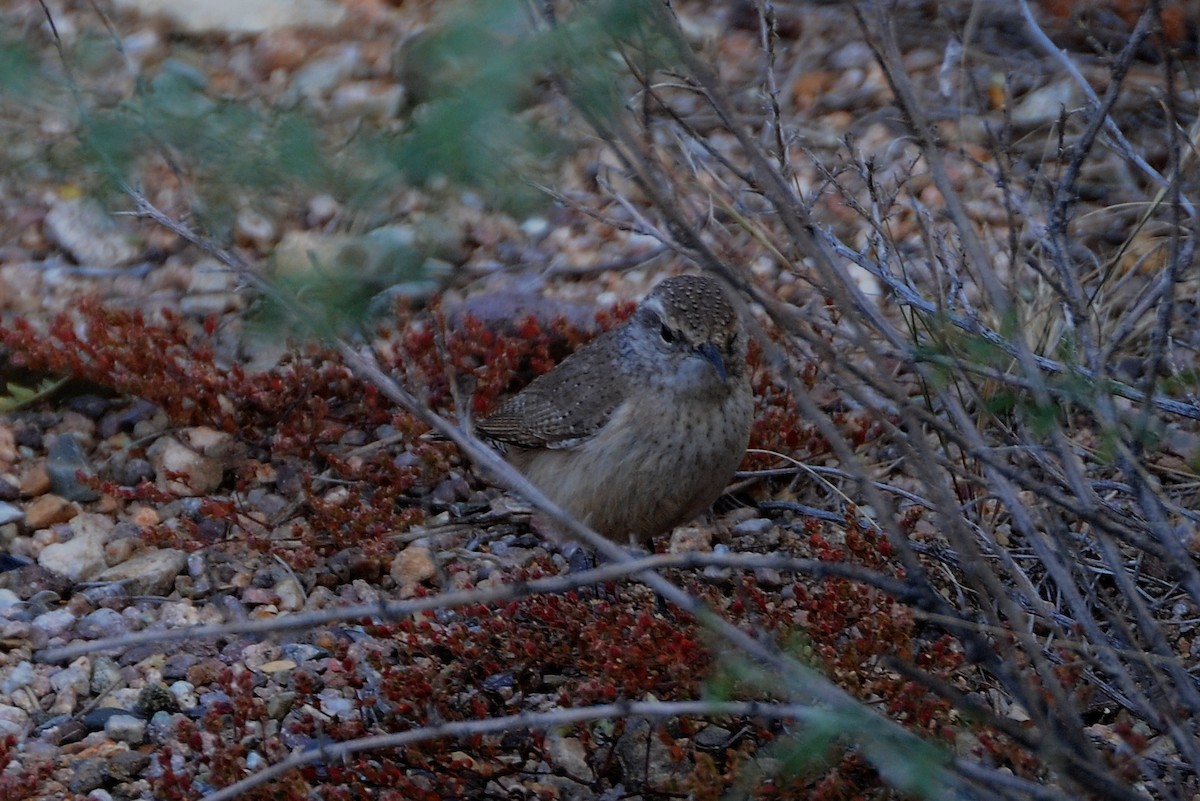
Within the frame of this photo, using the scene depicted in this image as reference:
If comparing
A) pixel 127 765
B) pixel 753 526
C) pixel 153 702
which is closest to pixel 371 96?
pixel 753 526

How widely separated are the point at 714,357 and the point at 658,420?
0.32 metres

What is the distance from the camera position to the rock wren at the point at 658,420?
5.19 metres

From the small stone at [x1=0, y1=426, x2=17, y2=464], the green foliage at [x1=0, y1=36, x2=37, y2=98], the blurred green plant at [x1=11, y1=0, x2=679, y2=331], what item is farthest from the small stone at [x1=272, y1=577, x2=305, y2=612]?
the green foliage at [x1=0, y1=36, x2=37, y2=98]

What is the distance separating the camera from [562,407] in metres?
5.75

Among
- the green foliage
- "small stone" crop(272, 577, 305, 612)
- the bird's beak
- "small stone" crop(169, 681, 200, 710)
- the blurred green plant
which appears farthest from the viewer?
"small stone" crop(272, 577, 305, 612)

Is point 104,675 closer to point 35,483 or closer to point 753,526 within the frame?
point 35,483

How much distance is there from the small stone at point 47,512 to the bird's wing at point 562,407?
5.79 ft

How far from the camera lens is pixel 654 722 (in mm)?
3982

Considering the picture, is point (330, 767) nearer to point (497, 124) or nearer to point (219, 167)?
point (219, 167)

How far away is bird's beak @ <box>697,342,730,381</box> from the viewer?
17.0 ft

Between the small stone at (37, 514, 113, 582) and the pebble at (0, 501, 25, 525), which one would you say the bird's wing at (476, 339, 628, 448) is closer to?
the small stone at (37, 514, 113, 582)

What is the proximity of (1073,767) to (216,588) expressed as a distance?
3.54 meters

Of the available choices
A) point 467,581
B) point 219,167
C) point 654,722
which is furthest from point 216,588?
point 219,167

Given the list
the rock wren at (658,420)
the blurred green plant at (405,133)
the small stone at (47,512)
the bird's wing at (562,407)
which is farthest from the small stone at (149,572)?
the blurred green plant at (405,133)
